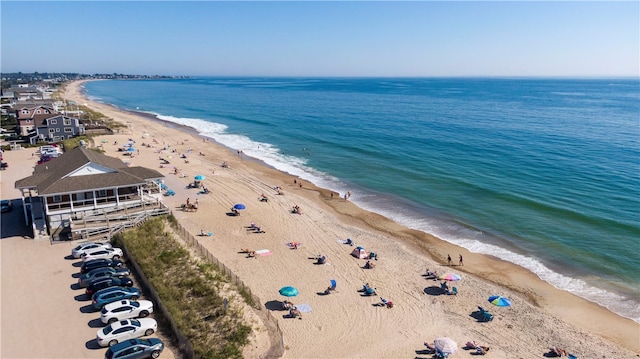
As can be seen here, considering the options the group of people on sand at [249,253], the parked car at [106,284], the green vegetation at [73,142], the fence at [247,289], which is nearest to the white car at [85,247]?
the parked car at [106,284]

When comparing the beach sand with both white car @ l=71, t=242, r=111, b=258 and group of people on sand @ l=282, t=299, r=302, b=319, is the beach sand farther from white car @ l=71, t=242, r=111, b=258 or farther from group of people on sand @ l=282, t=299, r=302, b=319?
white car @ l=71, t=242, r=111, b=258

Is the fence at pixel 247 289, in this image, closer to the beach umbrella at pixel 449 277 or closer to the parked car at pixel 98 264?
the parked car at pixel 98 264

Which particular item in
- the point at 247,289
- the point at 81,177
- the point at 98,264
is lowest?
the point at 247,289

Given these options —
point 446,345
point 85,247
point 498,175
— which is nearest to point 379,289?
point 446,345

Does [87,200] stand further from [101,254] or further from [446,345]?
[446,345]

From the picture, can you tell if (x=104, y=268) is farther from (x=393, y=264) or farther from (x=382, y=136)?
(x=382, y=136)

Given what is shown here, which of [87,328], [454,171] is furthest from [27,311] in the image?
[454,171]
